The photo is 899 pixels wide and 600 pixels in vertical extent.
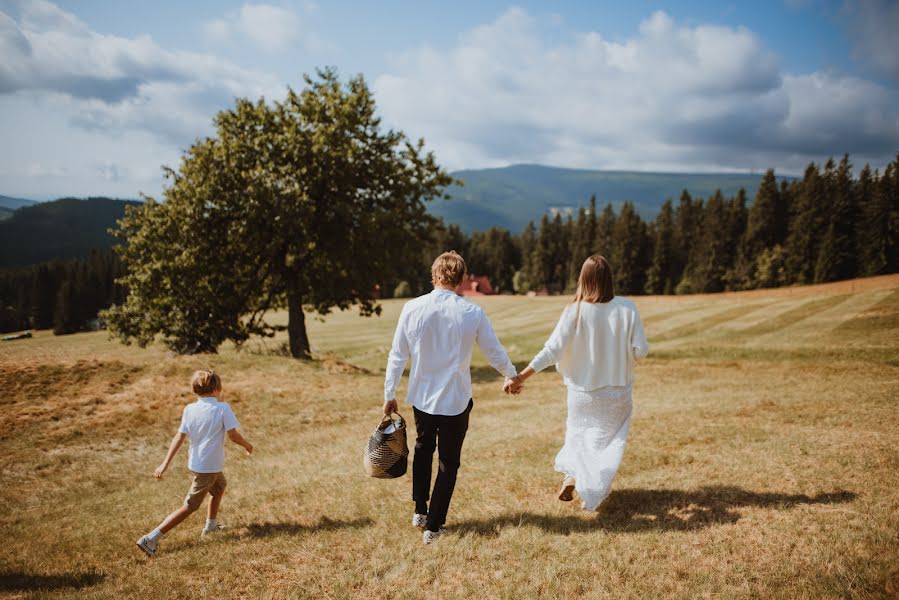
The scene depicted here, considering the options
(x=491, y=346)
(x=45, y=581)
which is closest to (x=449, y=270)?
(x=491, y=346)

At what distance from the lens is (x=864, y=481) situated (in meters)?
5.84

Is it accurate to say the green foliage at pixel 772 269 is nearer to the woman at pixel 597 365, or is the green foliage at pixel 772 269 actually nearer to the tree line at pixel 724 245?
the tree line at pixel 724 245

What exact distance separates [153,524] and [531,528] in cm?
499

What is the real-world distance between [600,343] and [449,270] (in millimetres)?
2013

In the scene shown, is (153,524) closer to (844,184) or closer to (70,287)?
(70,287)

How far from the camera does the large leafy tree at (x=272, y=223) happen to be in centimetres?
1855

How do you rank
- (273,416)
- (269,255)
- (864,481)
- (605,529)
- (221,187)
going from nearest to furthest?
(605,529) < (864,481) < (273,416) < (221,187) < (269,255)

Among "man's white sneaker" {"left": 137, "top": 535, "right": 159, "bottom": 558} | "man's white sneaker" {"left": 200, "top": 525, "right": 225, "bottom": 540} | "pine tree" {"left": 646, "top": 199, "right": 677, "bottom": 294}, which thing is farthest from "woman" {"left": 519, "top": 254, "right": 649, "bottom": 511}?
"pine tree" {"left": 646, "top": 199, "right": 677, "bottom": 294}

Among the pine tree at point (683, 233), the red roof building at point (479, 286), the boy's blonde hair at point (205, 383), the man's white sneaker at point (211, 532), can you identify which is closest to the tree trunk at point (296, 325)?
the man's white sneaker at point (211, 532)

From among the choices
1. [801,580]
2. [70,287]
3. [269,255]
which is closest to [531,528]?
[801,580]

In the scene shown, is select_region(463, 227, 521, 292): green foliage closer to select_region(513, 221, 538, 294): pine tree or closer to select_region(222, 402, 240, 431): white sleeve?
select_region(513, 221, 538, 294): pine tree

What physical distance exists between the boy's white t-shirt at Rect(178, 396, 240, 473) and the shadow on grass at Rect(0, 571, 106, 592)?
4.29 feet

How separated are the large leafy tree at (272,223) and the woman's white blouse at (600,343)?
14.8 m

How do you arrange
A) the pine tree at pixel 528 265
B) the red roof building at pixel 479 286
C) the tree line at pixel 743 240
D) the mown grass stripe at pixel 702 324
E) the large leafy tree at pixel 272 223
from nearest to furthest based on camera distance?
the large leafy tree at pixel 272 223 → the mown grass stripe at pixel 702 324 → the tree line at pixel 743 240 → the red roof building at pixel 479 286 → the pine tree at pixel 528 265
